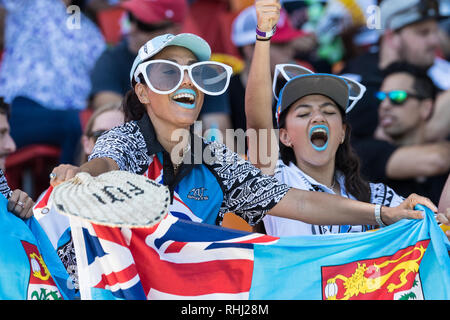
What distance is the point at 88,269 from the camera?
3.33 metres

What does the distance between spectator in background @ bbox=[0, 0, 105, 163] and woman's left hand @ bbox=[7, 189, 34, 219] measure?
6.88 ft

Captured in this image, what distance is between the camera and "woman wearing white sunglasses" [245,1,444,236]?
14.5ft

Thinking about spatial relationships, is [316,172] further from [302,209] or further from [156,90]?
[156,90]

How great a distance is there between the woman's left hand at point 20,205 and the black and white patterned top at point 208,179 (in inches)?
19.1

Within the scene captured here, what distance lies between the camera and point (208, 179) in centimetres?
395

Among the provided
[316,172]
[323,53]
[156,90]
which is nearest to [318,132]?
[316,172]

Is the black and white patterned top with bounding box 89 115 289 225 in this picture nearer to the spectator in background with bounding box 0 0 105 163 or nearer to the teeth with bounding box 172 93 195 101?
the teeth with bounding box 172 93 195 101

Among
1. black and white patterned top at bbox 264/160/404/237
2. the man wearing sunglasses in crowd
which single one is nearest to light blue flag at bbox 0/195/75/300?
black and white patterned top at bbox 264/160/404/237

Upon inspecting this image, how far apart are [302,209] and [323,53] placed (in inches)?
160

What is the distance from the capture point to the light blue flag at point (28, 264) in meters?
3.29

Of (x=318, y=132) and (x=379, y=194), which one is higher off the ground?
(x=318, y=132)

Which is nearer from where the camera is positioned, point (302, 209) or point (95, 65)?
point (302, 209)

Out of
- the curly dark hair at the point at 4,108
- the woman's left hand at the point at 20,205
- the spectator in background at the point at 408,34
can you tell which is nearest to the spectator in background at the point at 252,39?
the spectator in background at the point at 408,34
